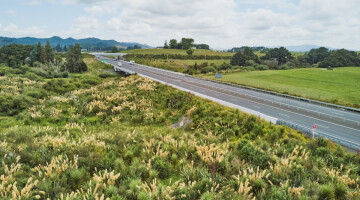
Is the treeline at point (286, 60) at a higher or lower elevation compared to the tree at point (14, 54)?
higher

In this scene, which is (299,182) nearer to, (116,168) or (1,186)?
(116,168)

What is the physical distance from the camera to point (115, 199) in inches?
183

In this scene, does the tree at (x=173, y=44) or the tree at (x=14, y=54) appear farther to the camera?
the tree at (x=173, y=44)

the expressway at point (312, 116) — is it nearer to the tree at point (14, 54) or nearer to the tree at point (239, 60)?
the tree at point (239, 60)

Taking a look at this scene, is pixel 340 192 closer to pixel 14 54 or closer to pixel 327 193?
pixel 327 193

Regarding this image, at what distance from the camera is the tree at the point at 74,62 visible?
64062 mm

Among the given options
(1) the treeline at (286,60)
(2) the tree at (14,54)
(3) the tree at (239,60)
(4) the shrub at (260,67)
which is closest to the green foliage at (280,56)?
(1) the treeline at (286,60)

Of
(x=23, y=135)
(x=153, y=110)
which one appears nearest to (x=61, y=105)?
(x=153, y=110)

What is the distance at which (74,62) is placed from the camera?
65.9 m

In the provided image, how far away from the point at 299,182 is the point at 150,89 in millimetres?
22963

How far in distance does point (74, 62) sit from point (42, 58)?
15.8m

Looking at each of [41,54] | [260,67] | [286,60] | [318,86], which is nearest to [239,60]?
[260,67]

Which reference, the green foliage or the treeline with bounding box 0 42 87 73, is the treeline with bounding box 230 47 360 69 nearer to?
the green foliage

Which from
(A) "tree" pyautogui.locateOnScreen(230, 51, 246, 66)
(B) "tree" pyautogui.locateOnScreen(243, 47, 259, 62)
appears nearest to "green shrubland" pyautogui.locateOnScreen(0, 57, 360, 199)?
(A) "tree" pyautogui.locateOnScreen(230, 51, 246, 66)
